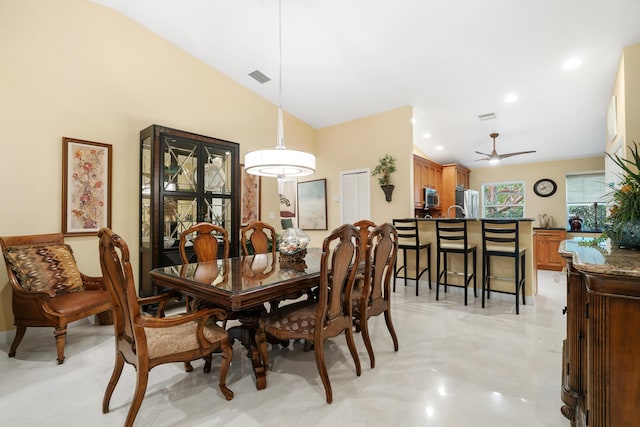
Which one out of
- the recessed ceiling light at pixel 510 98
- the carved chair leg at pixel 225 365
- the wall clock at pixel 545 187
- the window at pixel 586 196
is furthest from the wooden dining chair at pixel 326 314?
the wall clock at pixel 545 187

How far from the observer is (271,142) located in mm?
5062

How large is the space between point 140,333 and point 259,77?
3.89 meters

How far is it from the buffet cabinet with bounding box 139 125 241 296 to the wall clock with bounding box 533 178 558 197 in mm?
6915

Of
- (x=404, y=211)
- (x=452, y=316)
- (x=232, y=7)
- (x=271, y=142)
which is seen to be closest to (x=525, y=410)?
(x=452, y=316)

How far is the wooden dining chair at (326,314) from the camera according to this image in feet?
5.59

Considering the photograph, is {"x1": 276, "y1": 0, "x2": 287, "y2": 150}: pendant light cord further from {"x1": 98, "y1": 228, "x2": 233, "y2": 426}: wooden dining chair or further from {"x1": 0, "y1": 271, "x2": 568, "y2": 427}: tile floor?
{"x1": 0, "y1": 271, "x2": 568, "y2": 427}: tile floor

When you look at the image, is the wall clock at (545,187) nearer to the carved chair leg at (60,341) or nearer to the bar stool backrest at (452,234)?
the bar stool backrest at (452,234)

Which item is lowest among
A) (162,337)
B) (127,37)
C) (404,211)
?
(162,337)

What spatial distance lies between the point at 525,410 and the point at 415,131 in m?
4.69

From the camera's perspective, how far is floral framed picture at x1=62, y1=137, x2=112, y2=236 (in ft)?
9.61

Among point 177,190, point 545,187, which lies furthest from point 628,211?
point 545,187

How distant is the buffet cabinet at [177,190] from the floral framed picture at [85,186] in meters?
0.37

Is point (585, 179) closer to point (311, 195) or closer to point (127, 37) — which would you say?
point (311, 195)

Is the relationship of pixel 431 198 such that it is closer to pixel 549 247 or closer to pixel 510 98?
pixel 510 98
